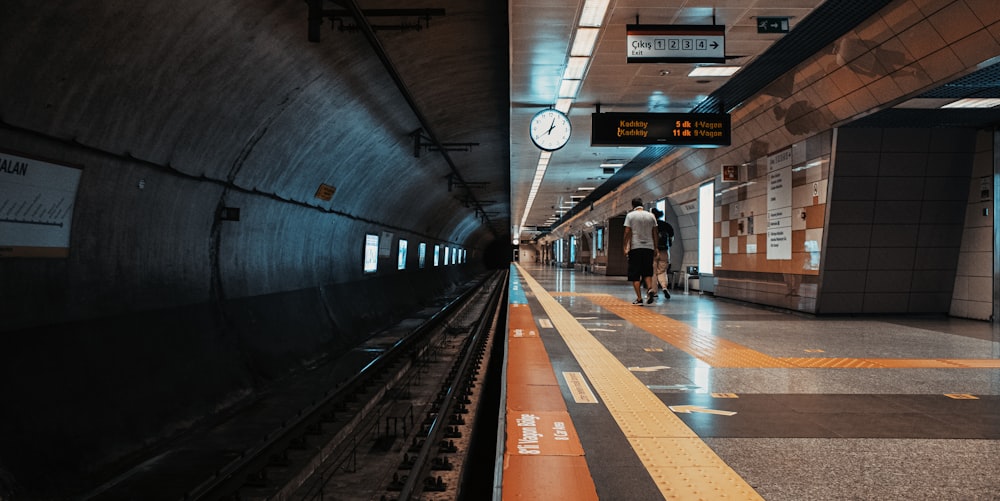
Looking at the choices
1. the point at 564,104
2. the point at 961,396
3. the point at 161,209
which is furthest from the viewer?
the point at 564,104

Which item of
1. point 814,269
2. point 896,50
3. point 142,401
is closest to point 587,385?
point 142,401

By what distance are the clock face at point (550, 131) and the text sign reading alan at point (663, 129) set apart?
0.91m

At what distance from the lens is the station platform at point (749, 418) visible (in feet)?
8.38

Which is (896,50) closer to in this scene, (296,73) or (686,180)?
(296,73)

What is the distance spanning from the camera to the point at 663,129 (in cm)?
1043

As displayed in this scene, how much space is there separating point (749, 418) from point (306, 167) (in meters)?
6.29

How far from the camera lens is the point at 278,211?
7.88 meters

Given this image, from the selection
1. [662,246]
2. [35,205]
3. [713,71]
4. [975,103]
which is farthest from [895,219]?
[35,205]

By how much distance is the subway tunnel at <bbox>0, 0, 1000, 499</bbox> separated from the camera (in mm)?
3809

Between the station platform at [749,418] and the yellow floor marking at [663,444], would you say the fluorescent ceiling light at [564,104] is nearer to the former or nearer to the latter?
the station platform at [749,418]

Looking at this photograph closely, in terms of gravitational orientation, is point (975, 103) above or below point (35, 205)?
above

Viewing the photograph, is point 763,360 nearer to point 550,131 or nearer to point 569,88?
point 569,88

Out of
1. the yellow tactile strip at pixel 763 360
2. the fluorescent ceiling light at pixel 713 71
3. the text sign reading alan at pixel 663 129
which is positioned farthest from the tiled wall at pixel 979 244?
the yellow tactile strip at pixel 763 360

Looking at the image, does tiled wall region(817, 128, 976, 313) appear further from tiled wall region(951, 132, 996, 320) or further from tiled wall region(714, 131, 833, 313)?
tiled wall region(714, 131, 833, 313)
